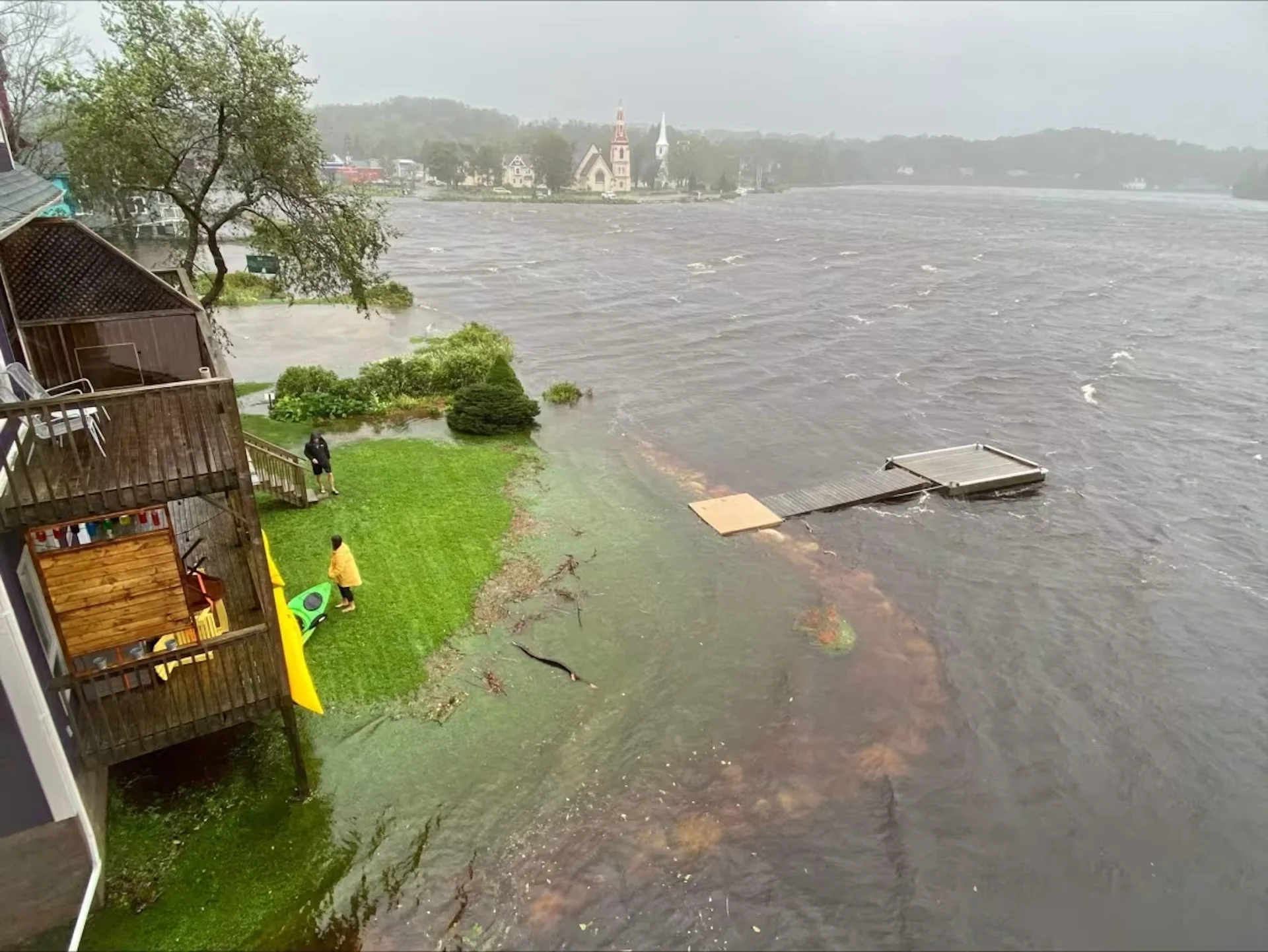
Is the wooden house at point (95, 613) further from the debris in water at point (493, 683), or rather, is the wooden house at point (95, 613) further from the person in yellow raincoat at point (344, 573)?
the debris in water at point (493, 683)

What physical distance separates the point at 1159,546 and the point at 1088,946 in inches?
633

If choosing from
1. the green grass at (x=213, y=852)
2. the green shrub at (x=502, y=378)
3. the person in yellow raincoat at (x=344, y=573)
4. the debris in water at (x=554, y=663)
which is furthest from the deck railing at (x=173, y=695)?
the green shrub at (x=502, y=378)

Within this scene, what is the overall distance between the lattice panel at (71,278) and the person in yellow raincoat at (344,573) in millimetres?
5481

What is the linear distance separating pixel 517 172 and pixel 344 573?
19175 cm

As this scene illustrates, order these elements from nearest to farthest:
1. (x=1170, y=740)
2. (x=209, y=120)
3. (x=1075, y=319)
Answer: (x=1170, y=740) → (x=209, y=120) → (x=1075, y=319)

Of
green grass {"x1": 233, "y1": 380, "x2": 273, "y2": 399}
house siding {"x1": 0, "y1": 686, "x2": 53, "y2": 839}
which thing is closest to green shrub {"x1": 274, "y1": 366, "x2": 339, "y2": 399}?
green grass {"x1": 233, "y1": 380, "x2": 273, "y2": 399}

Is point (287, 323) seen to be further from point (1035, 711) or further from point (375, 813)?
point (1035, 711)

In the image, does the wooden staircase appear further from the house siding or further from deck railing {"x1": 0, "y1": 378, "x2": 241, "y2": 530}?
the house siding

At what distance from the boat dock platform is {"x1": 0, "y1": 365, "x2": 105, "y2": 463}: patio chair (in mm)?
15341

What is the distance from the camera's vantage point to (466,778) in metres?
12.6

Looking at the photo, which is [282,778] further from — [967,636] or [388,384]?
[388,384]

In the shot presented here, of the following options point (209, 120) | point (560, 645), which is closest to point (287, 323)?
point (209, 120)

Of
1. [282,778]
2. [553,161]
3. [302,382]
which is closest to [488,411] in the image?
[302,382]

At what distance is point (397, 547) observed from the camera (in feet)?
62.3
